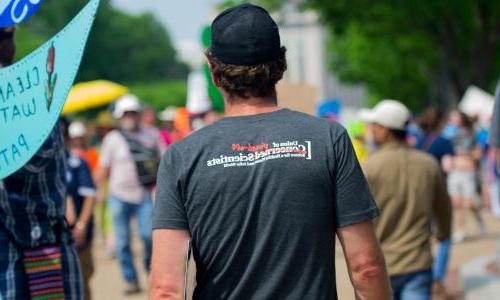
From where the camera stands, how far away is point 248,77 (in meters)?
3.19

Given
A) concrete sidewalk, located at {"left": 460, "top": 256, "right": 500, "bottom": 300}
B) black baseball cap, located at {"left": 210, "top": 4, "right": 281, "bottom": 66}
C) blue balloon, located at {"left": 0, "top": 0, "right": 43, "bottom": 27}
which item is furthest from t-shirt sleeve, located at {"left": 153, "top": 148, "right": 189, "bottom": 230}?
concrete sidewalk, located at {"left": 460, "top": 256, "right": 500, "bottom": 300}

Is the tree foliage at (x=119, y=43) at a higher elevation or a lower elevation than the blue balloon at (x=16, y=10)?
higher

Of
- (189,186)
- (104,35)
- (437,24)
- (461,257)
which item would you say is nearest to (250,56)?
(189,186)

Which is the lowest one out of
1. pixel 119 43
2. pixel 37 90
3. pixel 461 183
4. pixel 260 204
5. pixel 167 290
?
pixel 167 290

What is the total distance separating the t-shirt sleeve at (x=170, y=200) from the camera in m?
3.16

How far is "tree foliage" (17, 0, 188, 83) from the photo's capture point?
353ft

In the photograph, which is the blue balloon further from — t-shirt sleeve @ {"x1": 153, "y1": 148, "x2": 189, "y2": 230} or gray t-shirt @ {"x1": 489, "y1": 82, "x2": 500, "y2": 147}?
gray t-shirt @ {"x1": 489, "y1": 82, "x2": 500, "y2": 147}

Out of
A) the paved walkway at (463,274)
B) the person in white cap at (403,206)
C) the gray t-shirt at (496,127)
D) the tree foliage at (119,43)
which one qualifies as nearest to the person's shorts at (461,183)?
the paved walkway at (463,274)

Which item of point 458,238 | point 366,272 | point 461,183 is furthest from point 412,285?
point 461,183

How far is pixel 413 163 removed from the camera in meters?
6.32

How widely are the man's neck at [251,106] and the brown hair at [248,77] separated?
0.05 ft

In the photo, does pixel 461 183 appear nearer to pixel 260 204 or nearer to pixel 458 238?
pixel 458 238

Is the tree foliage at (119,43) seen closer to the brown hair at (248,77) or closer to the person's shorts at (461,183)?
the person's shorts at (461,183)

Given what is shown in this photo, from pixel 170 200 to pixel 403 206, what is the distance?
131 inches
